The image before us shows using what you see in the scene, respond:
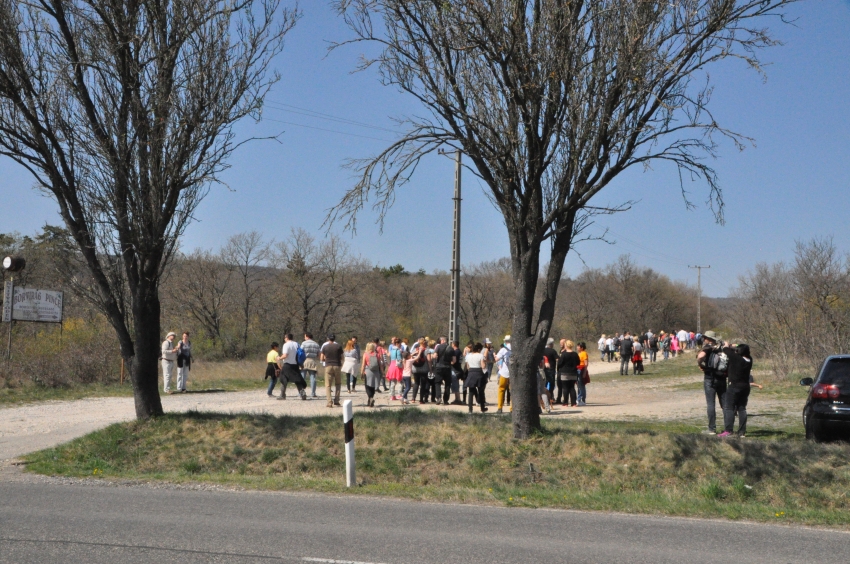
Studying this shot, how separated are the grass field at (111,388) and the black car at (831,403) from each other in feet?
59.8

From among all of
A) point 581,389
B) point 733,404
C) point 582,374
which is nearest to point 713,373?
point 733,404

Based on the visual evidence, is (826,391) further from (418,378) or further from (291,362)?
(291,362)

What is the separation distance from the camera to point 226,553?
6.62m

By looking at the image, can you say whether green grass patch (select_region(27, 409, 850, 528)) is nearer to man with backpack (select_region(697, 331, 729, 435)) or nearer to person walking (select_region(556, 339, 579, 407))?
man with backpack (select_region(697, 331, 729, 435))

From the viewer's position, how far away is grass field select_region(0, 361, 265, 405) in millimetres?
22359

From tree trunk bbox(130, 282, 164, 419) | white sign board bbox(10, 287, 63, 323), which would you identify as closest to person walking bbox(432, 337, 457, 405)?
tree trunk bbox(130, 282, 164, 419)

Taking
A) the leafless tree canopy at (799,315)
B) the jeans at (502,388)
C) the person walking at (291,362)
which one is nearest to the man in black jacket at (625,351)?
the leafless tree canopy at (799,315)

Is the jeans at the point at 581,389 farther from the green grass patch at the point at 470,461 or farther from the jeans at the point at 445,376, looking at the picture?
the green grass patch at the point at 470,461

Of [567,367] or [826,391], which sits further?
[567,367]

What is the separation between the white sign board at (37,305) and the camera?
27.9 meters

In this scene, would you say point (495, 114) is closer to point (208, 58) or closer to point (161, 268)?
point (208, 58)

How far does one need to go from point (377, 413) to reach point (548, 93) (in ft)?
23.8

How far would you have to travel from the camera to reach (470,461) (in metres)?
12.9

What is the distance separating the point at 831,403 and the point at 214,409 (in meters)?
13.6
